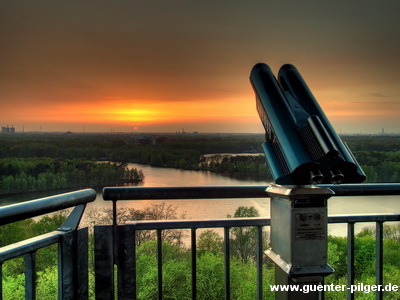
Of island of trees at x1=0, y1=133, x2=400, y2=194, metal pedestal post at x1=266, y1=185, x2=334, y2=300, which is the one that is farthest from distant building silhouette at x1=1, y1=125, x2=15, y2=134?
metal pedestal post at x1=266, y1=185, x2=334, y2=300

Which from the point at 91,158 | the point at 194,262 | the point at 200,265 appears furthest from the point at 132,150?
the point at 194,262

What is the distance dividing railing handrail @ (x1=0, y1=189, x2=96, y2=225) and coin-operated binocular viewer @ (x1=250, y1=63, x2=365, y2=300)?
0.77 m

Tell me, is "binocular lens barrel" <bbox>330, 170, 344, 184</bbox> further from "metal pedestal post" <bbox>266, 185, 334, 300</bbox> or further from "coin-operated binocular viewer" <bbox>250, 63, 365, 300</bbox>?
"metal pedestal post" <bbox>266, 185, 334, 300</bbox>

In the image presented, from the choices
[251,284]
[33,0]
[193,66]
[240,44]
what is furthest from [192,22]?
[251,284]

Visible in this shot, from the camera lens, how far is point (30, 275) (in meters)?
1.21

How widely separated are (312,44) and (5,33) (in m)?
21.8

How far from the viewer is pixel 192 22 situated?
567 inches

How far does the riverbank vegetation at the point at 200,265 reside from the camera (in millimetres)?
6883

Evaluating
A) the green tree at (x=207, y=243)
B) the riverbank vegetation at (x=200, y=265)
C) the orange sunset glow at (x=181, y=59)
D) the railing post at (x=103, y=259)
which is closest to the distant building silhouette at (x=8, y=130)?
the orange sunset glow at (x=181, y=59)

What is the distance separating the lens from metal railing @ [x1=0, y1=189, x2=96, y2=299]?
1.15m

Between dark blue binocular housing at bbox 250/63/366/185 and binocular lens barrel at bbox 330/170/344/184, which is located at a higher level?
dark blue binocular housing at bbox 250/63/366/185

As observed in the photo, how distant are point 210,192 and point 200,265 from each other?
10251mm

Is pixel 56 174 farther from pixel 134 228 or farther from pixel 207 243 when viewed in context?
pixel 134 228

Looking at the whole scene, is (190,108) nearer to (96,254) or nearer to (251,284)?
Answer: (251,284)
